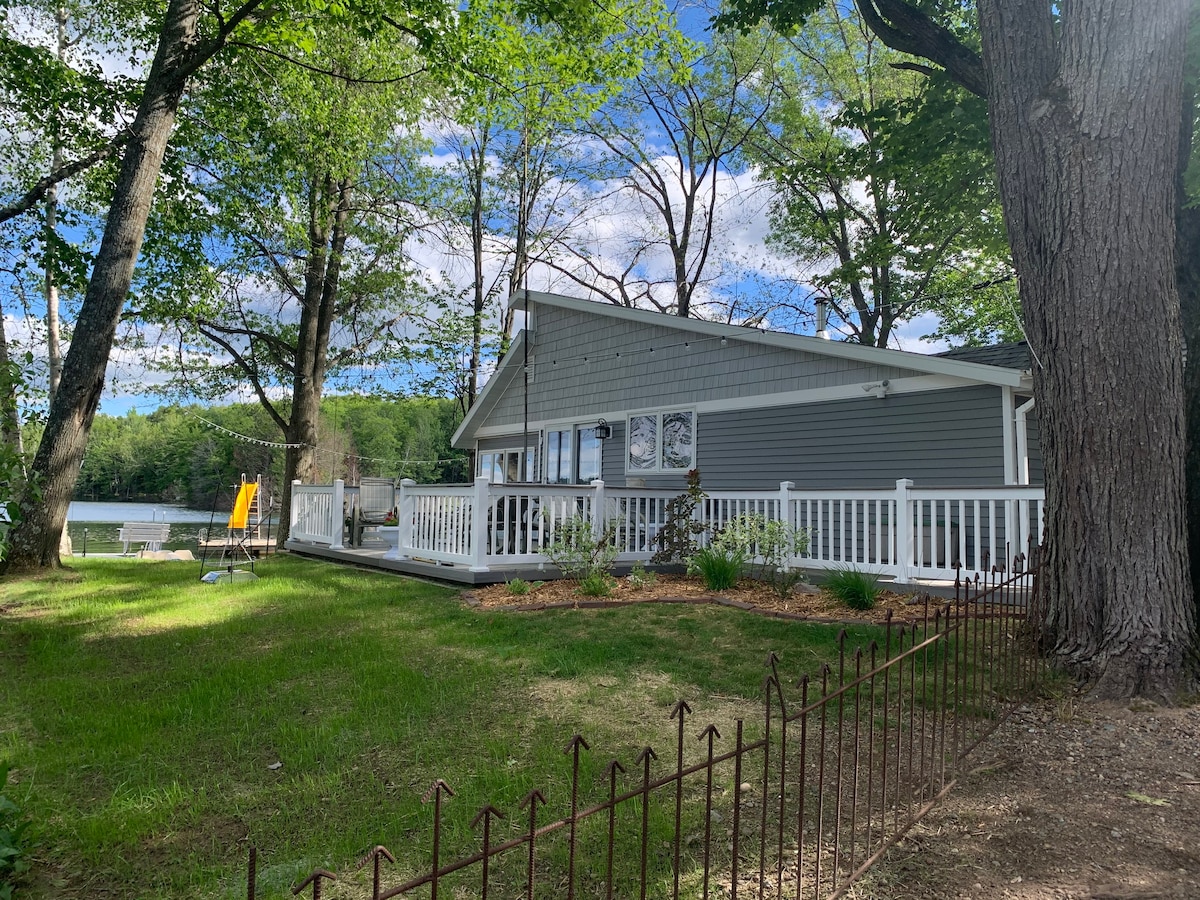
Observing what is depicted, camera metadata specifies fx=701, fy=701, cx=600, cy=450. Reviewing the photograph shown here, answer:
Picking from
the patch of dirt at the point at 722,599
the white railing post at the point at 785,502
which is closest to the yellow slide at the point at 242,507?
the patch of dirt at the point at 722,599

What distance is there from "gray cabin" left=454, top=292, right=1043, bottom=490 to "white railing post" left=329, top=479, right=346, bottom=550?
4.17 m

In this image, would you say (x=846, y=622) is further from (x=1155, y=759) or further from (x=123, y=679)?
(x=123, y=679)

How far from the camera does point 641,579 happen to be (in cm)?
786

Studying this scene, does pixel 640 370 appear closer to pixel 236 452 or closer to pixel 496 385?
pixel 496 385

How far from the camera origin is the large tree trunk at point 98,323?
328 inches

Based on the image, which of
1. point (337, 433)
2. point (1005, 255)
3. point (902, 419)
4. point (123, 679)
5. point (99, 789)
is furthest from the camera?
point (337, 433)

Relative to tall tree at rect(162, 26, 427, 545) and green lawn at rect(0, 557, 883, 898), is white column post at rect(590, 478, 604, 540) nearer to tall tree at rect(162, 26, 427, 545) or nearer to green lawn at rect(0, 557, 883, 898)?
green lawn at rect(0, 557, 883, 898)

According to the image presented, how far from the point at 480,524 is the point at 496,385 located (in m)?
7.75

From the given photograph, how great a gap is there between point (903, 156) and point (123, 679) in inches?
362

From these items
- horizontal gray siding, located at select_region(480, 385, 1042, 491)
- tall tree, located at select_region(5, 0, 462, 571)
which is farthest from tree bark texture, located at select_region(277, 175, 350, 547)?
horizontal gray siding, located at select_region(480, 385, 1042, 491)

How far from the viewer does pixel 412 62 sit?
16.3m

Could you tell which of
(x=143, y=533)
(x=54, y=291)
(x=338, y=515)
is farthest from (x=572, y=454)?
(x=143, y=533)

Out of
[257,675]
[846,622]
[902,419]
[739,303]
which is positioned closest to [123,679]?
[257,675]

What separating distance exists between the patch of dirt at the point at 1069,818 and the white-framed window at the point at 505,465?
1169 centimetres
